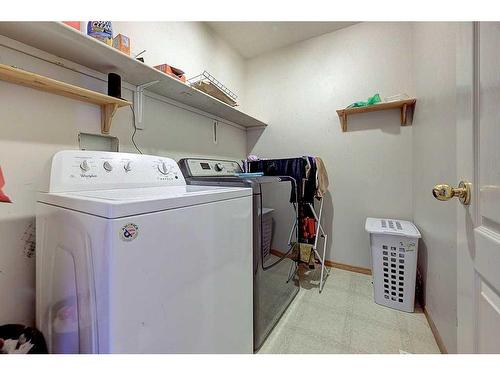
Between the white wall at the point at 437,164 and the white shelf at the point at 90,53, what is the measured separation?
1.58m

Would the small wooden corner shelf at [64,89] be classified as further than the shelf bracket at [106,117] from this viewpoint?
No

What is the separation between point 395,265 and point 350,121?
4.87ft


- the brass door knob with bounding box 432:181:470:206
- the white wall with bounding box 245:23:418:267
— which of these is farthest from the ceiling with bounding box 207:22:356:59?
the brass door knob with bounding box 432:181:470:206

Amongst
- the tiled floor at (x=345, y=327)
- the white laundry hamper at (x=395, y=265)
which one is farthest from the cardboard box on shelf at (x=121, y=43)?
the white laundry hamper at (x=395, y=265)

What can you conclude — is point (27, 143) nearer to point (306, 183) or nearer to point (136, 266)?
point (136, 266)

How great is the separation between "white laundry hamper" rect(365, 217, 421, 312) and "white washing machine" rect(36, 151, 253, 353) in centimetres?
120

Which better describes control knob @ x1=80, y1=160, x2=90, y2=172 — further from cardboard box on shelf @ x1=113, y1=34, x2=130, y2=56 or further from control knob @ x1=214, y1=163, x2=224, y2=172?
control knob @ x1=214, y1=163, x2=224, y2=172

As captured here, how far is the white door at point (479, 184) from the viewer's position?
51cm

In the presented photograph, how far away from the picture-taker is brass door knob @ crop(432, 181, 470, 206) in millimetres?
629

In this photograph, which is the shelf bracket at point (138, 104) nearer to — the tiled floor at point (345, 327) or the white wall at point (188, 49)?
the white wall at point (188, 49)

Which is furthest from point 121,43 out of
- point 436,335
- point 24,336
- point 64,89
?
point 436,335
